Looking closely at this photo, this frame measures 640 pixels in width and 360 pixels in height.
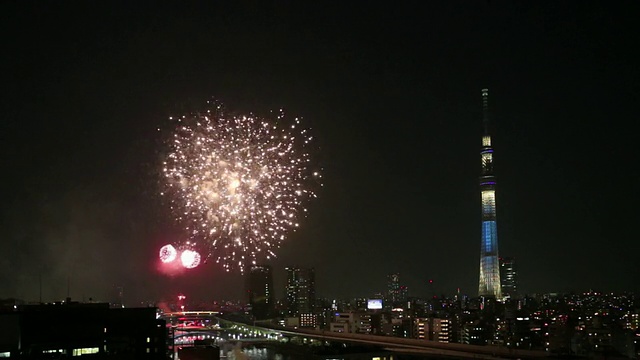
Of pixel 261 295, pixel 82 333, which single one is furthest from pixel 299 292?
pixel 82 333

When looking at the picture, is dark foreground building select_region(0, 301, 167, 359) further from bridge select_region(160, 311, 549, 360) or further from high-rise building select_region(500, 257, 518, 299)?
high-rise building select_region(500, 257, 518, 299)

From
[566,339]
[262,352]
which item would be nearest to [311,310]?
[262,352]

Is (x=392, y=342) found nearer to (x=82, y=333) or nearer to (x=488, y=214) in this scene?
(x=82, y=333)

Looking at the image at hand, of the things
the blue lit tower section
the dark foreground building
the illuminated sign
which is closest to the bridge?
the dark foreground building

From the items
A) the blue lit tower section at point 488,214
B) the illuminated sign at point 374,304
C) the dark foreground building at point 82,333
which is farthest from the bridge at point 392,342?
the blue lit tower section at point 488,214

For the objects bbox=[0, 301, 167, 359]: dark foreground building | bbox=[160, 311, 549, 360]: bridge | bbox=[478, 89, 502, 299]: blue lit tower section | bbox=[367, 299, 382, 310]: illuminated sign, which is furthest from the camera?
bbox=[367, 299, 382, 310]: illuminated sign

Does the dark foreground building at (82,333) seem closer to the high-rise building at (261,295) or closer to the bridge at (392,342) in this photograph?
the bridge at (392,342)
